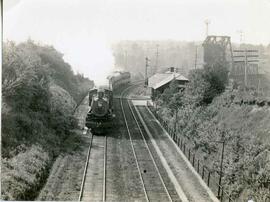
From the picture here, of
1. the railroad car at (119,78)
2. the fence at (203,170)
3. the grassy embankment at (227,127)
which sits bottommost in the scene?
the fence at (203,170)

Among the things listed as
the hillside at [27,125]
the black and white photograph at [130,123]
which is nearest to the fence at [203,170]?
the black and white photograph at [130,123]

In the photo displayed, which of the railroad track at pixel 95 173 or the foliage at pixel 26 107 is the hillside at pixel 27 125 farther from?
the railroad track at pixel 95 173

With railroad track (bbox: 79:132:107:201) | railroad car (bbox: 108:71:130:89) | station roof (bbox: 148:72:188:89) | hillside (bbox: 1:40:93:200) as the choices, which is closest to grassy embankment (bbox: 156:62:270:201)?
station roof (bbox: 148:72:188:89)

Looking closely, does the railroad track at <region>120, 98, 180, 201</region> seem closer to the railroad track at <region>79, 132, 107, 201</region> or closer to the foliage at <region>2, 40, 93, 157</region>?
the railroad track at <region>79, 132, 107, 201</region>

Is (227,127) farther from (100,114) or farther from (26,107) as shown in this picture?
(26,107)

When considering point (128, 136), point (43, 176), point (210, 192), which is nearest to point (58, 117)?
point (128, 136)

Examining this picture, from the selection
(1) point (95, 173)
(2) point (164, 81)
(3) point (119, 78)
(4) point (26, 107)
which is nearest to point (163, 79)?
(2) point (164, 81)

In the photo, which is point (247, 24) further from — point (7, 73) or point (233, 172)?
point (7, 73)
